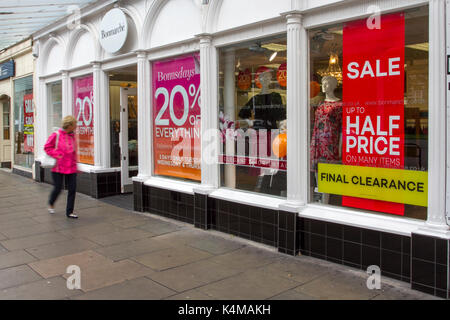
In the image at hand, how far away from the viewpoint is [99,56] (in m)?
9.55

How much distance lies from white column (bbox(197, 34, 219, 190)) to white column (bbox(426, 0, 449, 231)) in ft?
10.9

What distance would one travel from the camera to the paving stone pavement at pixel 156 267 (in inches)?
167

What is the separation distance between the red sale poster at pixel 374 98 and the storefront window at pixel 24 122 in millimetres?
11108

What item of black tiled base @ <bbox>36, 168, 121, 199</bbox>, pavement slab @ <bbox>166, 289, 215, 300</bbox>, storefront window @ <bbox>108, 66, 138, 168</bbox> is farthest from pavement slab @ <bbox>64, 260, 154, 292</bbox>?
storefront window @ <bbox>108, 66, 138, 168</bbox>

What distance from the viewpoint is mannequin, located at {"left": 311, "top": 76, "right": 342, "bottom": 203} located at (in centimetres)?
520

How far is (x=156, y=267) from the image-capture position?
16.5 feet

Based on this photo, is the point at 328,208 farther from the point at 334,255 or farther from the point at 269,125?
the point at 269,125

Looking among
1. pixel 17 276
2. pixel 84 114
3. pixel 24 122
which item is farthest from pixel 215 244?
pixel 24 122

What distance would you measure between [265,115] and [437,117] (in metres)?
2.52

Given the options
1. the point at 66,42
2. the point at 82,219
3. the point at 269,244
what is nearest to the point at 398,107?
the point at 269,244

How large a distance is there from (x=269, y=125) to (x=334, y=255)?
2031 mm

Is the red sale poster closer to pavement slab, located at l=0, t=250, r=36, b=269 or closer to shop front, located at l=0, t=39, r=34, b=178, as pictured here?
pavement slab, located at l=0, t=250, r=36, b=269

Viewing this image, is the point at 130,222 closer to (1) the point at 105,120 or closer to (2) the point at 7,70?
(1) the point at 105,120

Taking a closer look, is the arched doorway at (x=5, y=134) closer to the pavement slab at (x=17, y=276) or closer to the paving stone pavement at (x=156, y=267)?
the paving stone pavement at (x=156, y=267)
